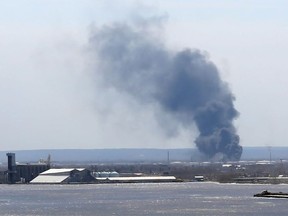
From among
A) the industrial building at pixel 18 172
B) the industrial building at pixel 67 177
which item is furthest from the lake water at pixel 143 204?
the industrial building at pixel 18 172

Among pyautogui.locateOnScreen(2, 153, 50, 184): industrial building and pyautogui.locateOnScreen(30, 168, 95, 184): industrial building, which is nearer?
pyautogui.locateOnScreen(30, 168, 95, 184): industrial building

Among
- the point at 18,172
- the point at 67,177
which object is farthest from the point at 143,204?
the point at 18,172

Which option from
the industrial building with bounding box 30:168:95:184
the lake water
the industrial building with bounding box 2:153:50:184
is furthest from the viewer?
the industrial building with bounding box 2:153:50:184

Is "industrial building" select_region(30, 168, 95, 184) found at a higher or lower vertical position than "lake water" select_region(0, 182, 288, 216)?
higher

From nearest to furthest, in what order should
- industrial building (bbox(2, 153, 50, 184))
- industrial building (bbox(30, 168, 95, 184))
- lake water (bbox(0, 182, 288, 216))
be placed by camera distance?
1. lake water (bbox(0, 182, 288, 216))
2. industrial building (bbox(30, 168, 95, 184))
3. industrial building (bbox(2, 153, 50, 184))

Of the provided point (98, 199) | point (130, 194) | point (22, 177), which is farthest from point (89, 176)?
point (98, 199)

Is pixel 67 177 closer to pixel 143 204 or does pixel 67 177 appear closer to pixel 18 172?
pixel 18 172

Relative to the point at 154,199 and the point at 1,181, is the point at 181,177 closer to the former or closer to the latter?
the point at 1,181

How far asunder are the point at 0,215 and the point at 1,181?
92030 millimetres

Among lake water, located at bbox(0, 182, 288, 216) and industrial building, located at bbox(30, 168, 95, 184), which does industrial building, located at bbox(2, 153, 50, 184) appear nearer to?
industrial building, located at bbox(30, 168, 95, 184)

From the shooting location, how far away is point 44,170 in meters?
186

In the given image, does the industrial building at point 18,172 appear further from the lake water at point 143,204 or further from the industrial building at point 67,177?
the lake water at point 143,204

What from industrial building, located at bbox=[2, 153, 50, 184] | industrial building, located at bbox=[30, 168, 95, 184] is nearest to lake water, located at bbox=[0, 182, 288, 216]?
industrial building, located at bbox=[30, 168, 95, 184]

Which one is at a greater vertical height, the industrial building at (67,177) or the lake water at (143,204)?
the industrial building at (67,177)
